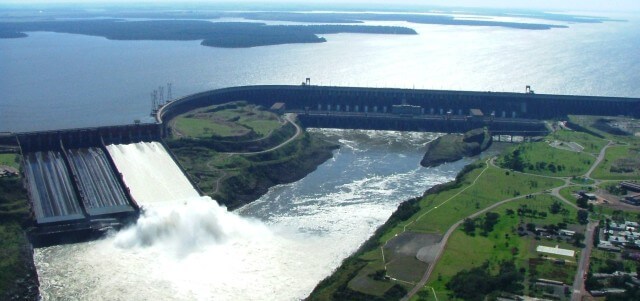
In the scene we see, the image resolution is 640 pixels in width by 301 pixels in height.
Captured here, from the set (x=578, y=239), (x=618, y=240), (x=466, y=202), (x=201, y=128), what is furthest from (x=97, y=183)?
(x=618, y=240)

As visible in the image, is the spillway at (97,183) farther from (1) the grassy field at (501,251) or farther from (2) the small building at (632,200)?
(2) the small building at (632,200)

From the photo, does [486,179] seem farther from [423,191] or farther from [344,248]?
[344,248]

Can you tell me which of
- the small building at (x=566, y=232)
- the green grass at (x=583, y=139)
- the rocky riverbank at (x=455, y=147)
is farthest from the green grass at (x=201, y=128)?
the small building at (x=566, y=232)

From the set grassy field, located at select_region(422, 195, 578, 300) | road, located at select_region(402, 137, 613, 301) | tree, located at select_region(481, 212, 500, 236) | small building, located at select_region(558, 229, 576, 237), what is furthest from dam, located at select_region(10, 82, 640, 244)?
small building, located at select_region(558, 229, 576, 237)

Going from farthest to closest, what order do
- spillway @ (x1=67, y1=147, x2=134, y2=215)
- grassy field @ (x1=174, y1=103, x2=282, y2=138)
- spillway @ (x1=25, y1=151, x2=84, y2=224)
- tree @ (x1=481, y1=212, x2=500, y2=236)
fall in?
grassy field @ (x1=174, y1=103, x2=282, y2=138) → spillway @ (x1=67, y1=147, x2=134, y2=215) → spillway @ (x1=25, y1=151, x2=84, y2=224) → tree @ (x1=481, y1=212, x2=500, y2=236)

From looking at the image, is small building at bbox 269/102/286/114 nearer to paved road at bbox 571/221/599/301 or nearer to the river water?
the river water

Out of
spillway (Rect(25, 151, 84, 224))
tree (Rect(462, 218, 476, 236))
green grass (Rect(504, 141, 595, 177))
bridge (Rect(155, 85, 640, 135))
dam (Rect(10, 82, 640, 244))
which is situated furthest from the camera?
bridge (Rect(155, 85, 640, 135))

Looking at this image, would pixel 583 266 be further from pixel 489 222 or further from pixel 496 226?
pixel 489 222

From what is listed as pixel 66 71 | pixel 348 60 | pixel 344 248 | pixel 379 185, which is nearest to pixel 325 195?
pixel 379 185
